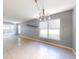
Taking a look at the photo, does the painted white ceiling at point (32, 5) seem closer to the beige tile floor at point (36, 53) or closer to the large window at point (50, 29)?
the large window at point (50, 29)

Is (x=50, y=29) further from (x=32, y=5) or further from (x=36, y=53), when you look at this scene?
(x=32, y=5)

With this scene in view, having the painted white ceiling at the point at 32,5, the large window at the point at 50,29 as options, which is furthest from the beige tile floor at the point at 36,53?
the painted white ceiling at the point at 32,5

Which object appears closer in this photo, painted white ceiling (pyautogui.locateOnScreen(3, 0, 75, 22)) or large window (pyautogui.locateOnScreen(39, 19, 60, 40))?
painted white ceiling (pyautogui.locateOnScreen(3, 0, 75, 22))

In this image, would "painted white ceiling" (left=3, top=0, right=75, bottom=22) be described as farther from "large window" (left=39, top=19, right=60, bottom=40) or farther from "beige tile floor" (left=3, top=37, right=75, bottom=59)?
"beige tile floor" (left=3, top=37, right=75, bottom=59)

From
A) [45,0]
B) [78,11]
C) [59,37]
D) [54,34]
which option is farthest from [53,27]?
[78,11]

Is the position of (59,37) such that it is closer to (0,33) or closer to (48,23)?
(48,23)

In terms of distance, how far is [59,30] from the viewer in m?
7.24

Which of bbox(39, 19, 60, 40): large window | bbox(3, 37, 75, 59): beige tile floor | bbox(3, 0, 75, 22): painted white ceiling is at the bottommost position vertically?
bbox(3, 37, 75, 59): beige tile floor

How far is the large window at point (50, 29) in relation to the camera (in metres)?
7.49

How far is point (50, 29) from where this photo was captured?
8.42 m

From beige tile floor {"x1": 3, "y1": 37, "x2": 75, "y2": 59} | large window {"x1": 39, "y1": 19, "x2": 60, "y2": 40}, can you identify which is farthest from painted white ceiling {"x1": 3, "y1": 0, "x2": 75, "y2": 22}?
beige tile floor {"x1": 3, "y1": 37, "x2": 75, "y2": 59}

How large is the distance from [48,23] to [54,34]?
1.35 metres

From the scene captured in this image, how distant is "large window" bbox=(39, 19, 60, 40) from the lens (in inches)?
295

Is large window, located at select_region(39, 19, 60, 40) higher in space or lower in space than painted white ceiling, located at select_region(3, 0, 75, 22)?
lower
